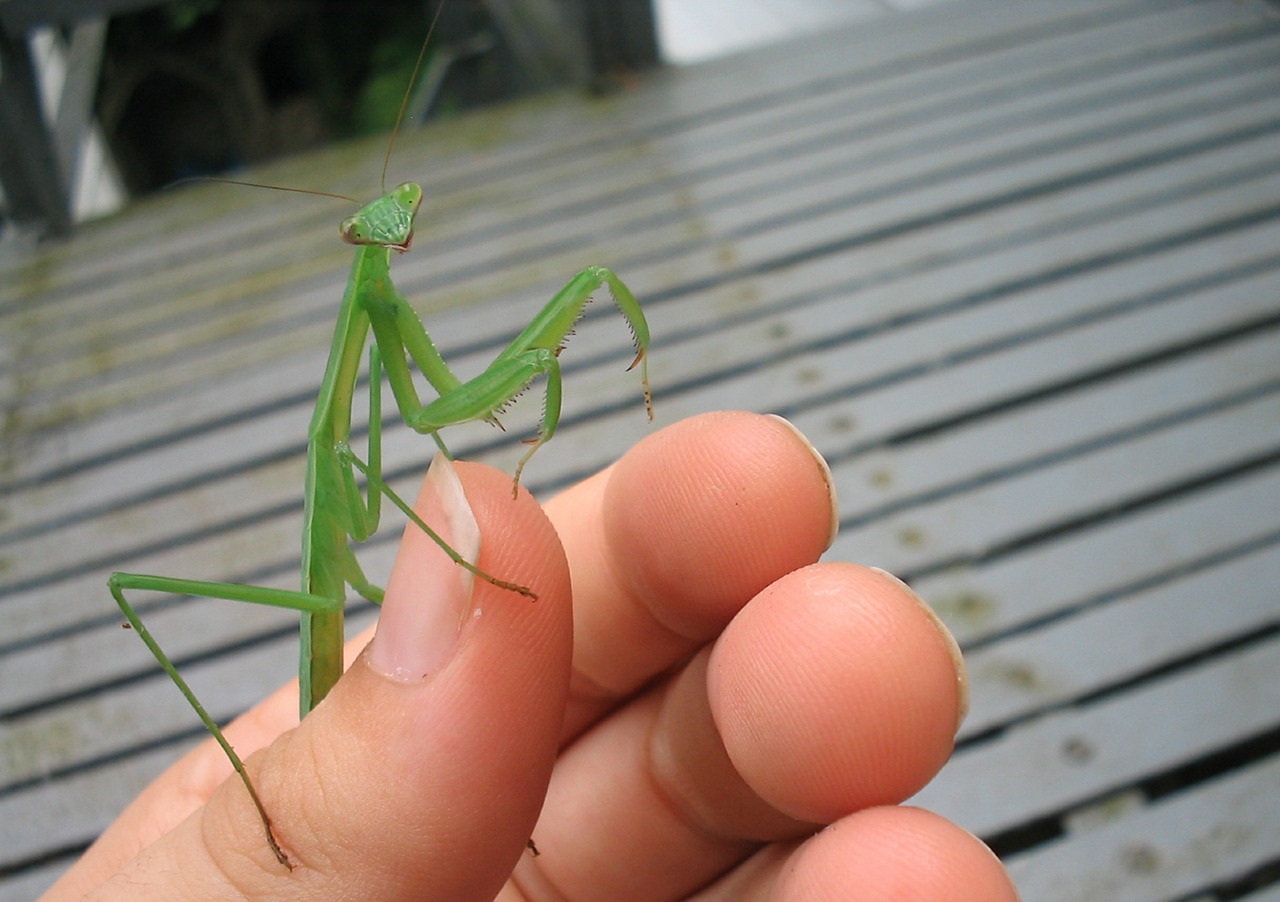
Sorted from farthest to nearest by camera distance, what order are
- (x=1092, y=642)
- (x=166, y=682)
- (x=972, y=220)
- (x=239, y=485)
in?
(x=972, y=220)
(x=239, y=485)
(x=166, y=682)
(x=1092, y=642)

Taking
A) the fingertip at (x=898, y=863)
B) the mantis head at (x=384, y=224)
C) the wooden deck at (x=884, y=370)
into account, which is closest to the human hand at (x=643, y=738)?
the fingertip at (x=898, y=863)

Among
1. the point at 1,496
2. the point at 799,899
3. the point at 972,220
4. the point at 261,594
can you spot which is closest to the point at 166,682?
the point at 1,496

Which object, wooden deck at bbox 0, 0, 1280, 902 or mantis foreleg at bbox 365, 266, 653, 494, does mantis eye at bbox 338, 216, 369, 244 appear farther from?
wooden deck at bbox 0, 0, 1280, 902

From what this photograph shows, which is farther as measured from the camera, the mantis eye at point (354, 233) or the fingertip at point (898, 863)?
the mantis eye at point (354, 233)

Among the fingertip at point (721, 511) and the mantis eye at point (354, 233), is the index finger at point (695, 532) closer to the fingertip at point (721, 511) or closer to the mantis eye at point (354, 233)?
the fingertip at point (721, 511)

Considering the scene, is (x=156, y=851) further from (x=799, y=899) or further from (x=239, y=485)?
(x=239, y=485)

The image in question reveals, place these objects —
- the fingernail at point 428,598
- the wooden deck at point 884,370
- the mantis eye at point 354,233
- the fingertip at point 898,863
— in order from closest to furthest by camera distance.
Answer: the fingertip at point 898,863 < the fingernail at point 428,598 < the mantis eye at point 354,233 < the wooden deck at point 884,370

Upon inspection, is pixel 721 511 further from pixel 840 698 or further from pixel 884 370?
pixel 884 370

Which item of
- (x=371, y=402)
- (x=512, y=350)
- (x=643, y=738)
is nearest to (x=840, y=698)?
(x=643, y=738)
